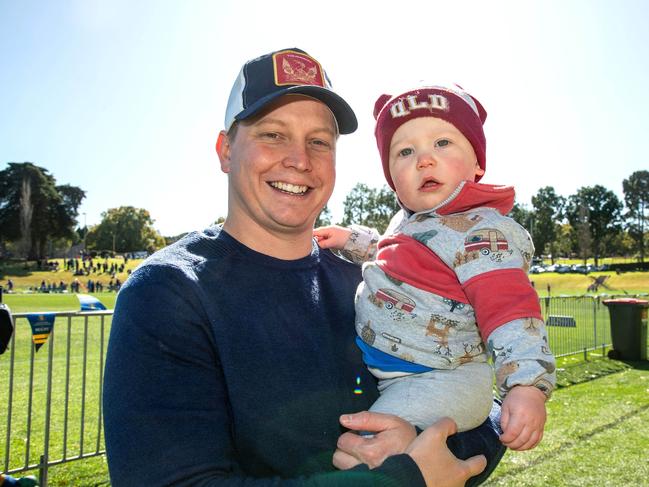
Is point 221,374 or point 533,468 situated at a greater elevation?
point 221,374

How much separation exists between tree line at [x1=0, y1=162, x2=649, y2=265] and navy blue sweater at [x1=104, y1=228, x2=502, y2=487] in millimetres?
63225

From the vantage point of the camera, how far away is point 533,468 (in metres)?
5.51

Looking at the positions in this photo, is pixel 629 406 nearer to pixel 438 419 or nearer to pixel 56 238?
pixel 438 419

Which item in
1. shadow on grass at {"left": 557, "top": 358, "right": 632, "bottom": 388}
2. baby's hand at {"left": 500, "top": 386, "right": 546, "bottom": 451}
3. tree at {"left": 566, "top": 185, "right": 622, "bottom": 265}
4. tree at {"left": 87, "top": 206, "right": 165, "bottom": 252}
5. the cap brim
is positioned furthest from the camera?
tree at {"left": 87, "top": 206, "right": 165, "bottom": 252}

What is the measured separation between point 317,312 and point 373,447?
0.55 m

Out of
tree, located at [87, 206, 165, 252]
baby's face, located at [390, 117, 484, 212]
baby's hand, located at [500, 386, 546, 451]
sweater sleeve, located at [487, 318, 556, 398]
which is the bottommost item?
baby's hand, located at [500, 386, 546, 451]

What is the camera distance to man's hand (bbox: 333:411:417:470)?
1532 mm

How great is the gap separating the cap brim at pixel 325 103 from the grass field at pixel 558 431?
4.38 m

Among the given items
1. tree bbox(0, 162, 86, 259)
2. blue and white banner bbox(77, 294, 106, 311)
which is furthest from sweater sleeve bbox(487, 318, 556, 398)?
tree bbox(0, 162, 86, 259)

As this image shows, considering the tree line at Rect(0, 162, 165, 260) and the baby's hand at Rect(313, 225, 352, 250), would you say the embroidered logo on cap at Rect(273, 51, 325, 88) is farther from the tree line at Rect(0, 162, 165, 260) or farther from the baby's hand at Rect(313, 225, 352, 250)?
the tree line at Rect(0, 162, 165, 260)

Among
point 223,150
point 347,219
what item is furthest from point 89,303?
point 347,219

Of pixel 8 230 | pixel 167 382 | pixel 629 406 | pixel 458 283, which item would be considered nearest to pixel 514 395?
pixel 458 283

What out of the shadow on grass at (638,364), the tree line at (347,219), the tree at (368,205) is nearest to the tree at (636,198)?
the tree line at (347,219)

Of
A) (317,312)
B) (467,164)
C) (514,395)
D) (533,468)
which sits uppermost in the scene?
(467,164)
